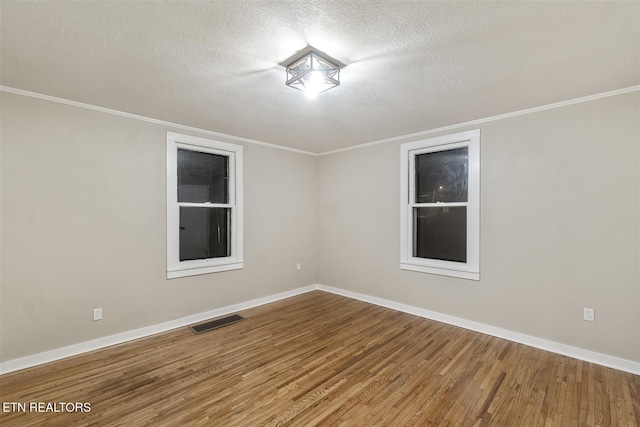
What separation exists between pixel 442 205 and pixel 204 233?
11.1 ft

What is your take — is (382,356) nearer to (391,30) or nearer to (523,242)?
(523,242)

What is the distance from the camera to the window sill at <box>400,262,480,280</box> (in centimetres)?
353

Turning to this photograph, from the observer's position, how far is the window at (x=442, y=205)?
355 cm

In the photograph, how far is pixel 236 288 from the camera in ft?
13.9

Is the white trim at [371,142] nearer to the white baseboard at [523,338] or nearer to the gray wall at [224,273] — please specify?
the gray wall at [224,273]

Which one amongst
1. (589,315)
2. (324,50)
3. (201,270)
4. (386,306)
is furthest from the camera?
(386,306)

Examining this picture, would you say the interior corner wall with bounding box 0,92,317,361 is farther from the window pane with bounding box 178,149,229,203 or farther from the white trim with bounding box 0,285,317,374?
the window pane with bounding box 178,149,229,203

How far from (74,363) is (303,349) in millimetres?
2216

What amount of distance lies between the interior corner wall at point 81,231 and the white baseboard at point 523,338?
2.57 meters

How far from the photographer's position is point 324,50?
2.00 metres

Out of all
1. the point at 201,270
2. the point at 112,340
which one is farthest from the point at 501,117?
A: the point at 112,340

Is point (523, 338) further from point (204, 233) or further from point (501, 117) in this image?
point (204, 233)

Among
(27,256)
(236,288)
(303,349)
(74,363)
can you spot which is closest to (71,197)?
(27,256)

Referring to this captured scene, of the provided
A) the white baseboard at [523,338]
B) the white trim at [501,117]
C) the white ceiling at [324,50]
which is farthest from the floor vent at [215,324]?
the white trim at [501,117]
